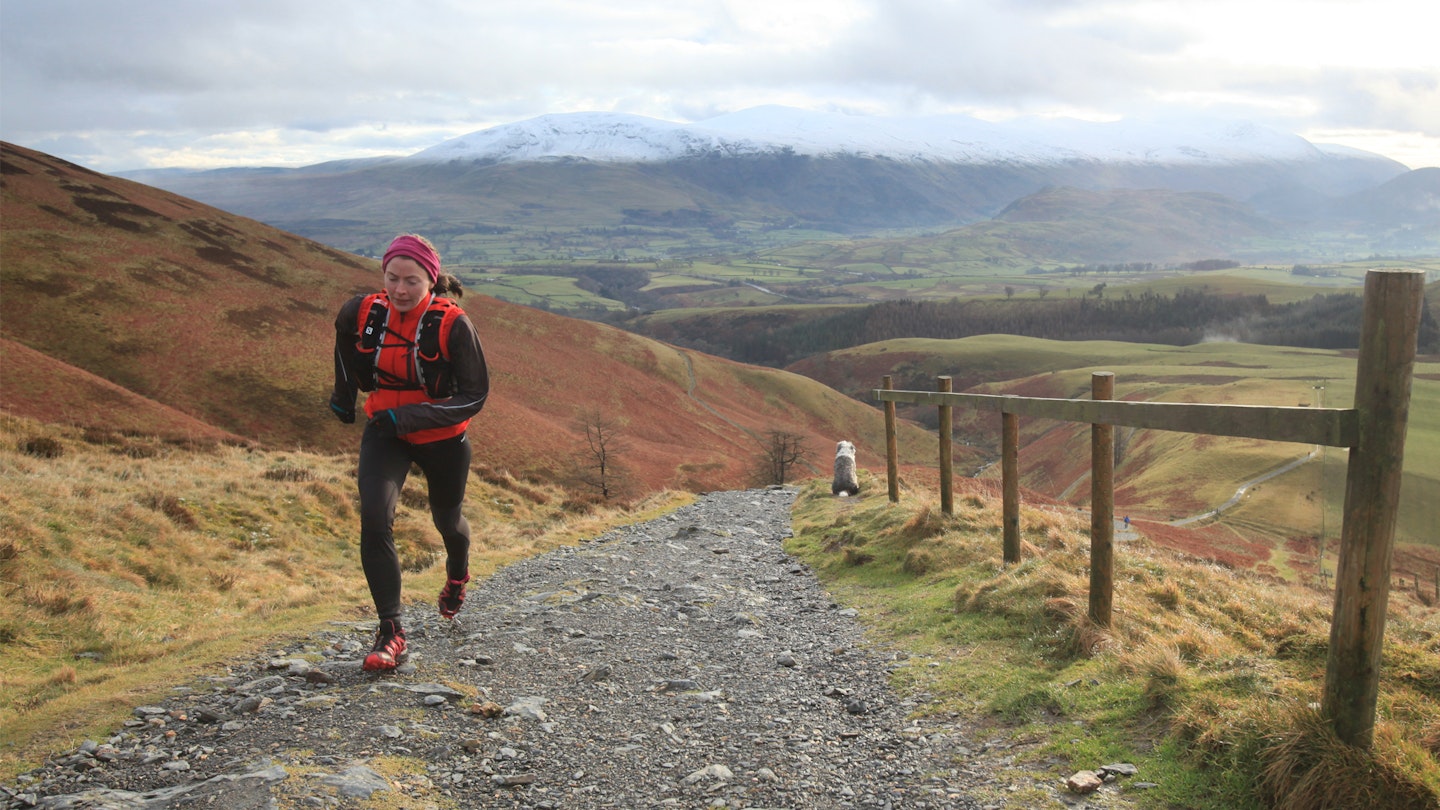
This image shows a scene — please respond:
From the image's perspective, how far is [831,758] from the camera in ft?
17.6

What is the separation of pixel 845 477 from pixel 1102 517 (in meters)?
16.0

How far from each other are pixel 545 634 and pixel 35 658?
448 centimetres

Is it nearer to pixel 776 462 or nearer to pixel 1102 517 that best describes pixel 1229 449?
pixel 776 462

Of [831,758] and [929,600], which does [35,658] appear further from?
[929,600]

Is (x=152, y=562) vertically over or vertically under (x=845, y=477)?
over

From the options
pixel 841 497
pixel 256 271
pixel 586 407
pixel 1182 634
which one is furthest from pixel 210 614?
pixel 256 271

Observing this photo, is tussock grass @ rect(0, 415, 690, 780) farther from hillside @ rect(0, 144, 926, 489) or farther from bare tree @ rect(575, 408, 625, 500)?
bare tree @ rect(575, 408, 625, 500)

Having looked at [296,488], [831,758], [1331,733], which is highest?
[1331,733]

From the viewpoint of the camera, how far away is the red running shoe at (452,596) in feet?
27.1

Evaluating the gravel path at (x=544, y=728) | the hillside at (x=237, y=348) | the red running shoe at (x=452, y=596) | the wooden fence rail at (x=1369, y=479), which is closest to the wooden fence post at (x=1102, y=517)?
the gravel path at (x=544, y=728)

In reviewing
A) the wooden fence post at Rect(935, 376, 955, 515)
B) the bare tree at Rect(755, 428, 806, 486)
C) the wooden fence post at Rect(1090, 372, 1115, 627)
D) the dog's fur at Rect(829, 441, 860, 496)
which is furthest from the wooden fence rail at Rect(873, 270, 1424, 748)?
the bare tree at Rect(755, 428, 806, 486)

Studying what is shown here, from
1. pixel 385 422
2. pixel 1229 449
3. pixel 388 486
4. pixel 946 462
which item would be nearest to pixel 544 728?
pixel 388 486

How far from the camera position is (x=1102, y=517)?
7.25 m

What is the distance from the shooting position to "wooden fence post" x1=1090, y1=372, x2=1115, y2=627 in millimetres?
6945
